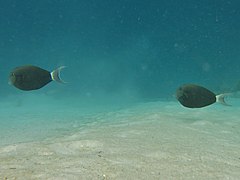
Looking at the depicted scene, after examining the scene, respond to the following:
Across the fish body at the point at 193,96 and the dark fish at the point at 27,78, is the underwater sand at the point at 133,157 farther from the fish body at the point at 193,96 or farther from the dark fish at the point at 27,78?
the dark fish at the point at 27,78

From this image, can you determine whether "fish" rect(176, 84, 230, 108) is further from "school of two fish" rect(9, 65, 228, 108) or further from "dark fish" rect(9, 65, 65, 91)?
"dark fish" rect(9, 65, 65, 91)

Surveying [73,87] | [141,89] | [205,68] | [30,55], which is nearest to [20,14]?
[30,55]

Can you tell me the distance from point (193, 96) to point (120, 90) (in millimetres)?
26068

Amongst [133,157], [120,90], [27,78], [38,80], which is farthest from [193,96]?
[120,90]

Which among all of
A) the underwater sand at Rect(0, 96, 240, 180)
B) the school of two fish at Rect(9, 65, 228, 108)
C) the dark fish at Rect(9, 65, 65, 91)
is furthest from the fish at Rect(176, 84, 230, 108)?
the dark fish at Rect(9, 65, 65, 91)

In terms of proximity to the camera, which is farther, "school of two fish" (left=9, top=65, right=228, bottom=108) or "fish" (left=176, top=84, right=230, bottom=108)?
"fish" (left=176, top=84, right=230, bottom=108)

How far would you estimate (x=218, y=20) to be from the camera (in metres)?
24.3

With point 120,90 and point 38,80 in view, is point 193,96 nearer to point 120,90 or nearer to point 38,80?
point 38,80

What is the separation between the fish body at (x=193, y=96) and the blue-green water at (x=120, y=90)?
764 millimetres

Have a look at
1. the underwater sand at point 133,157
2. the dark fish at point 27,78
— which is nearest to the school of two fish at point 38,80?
the dark fish at point 27,78

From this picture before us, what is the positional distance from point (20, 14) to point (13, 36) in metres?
2.94

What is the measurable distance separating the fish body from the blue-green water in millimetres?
764

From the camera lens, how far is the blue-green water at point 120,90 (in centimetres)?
396

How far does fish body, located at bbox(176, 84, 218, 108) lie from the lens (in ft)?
16.1
